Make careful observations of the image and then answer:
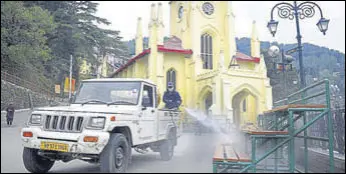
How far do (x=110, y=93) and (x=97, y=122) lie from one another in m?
1.46

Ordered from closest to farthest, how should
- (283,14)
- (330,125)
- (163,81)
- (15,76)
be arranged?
1. (330,125)
2. (283,14)
3. (15,76)
4. (163,81)

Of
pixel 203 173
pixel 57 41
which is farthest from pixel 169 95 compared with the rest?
pixel 57 41

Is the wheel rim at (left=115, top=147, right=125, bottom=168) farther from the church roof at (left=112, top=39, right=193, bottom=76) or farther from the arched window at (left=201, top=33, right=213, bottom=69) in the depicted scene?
the arched window at (left=201, top=33, right=213, bottom=69)

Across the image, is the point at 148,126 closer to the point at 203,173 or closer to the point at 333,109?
the point at 203,173

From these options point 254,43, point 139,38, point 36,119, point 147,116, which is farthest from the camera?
point 139,38

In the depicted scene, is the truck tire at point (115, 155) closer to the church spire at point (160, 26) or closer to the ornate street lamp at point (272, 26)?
the ornate street lamp at point (272, 26)

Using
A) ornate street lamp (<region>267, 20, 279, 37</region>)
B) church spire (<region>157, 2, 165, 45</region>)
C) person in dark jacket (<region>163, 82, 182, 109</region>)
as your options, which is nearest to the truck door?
person in dark jacket (<region>163, 82, 182, 109</region>)

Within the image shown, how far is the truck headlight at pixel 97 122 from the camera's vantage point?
5741 millimetres

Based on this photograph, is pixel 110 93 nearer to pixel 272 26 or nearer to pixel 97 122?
pixel 97 122

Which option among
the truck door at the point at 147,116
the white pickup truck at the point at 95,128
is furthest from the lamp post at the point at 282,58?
the white pickup truck at the point at 95,128

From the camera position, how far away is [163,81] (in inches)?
1304

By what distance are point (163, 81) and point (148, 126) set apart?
25.8 metres

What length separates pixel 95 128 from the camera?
5719 mm

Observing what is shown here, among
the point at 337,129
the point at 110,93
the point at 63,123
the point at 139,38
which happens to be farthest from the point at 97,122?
the point at 139,38
